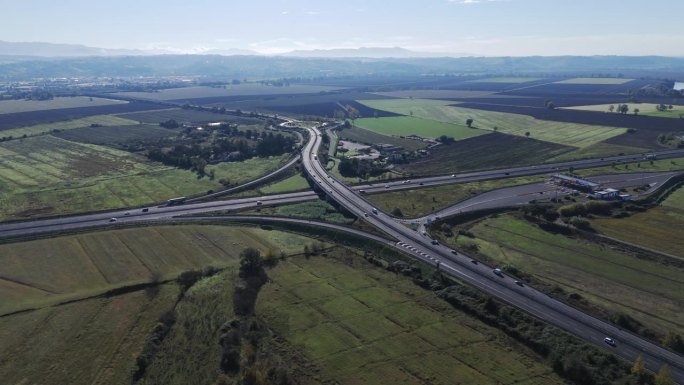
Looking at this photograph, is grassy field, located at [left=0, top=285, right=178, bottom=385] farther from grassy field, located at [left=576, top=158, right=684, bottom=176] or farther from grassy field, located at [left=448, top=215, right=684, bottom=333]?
grassy field, located at [left=576, top=158, right=684, bottom=176]

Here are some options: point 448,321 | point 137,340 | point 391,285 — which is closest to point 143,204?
point 137,340

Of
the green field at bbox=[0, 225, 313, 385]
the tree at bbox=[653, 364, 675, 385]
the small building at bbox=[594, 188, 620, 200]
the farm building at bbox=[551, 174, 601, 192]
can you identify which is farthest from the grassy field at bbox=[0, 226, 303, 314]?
the farm building at bbox=[551, 174, 601, 192]

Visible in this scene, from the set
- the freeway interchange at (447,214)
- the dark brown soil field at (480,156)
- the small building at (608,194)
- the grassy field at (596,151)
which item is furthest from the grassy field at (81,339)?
the grassy field at (596,151)

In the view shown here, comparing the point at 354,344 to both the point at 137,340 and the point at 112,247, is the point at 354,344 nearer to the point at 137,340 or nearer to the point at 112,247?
the point at 137,340

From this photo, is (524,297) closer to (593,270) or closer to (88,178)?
(593,270)

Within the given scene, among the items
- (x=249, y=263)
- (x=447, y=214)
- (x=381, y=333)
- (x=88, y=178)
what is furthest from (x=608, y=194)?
(x=88, y=178)

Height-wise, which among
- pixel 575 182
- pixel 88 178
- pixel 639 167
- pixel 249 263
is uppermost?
pixel 639 167

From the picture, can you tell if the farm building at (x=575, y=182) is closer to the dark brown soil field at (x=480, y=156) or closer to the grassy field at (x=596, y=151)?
the dark brown soil field at (x=480, y=156)
